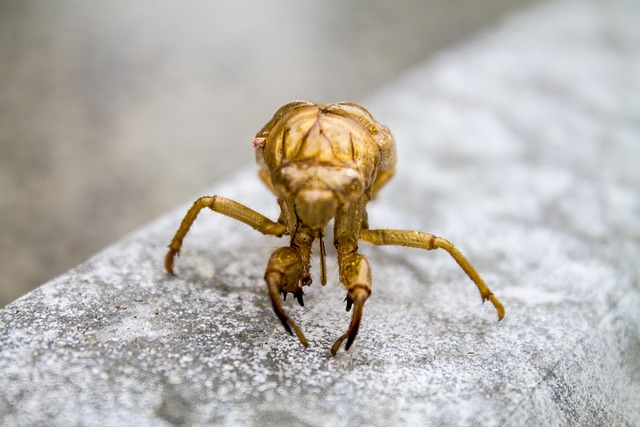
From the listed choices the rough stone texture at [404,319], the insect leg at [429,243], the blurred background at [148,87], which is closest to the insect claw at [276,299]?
the rough stone texture at [404,319]

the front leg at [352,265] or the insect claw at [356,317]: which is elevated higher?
the front leg at [352,265]

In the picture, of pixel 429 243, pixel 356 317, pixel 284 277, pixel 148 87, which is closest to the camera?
pixel 356 317

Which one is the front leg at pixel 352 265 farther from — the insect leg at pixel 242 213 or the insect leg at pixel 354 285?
the insect leg at pixel 242 213

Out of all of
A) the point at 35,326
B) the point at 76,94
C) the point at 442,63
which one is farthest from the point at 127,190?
the point at 35,326

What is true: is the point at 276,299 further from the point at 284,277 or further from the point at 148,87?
the point at 148,87

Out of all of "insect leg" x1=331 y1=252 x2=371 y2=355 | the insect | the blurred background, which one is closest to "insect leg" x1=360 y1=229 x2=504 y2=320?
the insect

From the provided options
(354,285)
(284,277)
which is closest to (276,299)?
(284,277)
